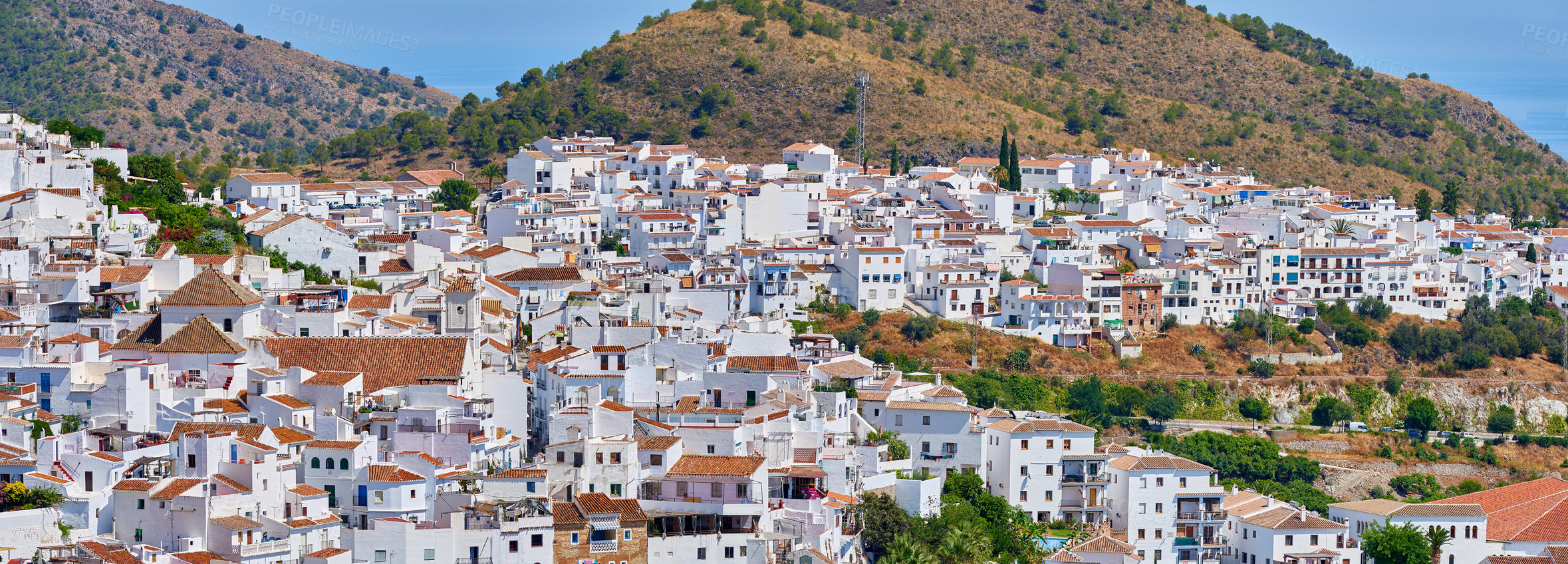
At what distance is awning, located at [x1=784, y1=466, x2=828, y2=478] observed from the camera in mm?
29312

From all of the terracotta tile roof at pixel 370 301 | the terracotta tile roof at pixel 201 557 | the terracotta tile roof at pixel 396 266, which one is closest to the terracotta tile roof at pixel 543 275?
the terracotta tile roof at pixel 396 266

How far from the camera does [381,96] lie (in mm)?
158500

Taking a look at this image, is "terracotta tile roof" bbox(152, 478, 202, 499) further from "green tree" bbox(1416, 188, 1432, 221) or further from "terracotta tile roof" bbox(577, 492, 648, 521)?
"green tree" bbox(1416, 188, 1432, 221)

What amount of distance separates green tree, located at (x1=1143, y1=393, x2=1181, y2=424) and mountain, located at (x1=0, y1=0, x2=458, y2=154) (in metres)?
75.8

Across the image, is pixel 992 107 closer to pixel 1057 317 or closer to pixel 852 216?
pixel 852 216

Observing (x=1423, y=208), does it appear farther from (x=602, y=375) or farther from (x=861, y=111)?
(x=602, y=375)

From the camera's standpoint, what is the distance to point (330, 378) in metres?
29.4

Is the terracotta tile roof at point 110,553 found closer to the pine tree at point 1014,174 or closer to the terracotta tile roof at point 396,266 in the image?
the terracotta tile roof at point 396,266

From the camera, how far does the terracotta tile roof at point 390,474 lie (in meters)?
26.1

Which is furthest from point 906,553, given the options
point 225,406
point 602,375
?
point 225,406

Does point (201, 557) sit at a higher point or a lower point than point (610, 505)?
lower

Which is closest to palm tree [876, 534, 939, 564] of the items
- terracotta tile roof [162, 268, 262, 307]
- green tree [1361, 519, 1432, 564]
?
green tree [1361, 519, 1432, 564]

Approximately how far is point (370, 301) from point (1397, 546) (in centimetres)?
2130

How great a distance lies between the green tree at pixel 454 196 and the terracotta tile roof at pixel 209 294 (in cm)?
2983
